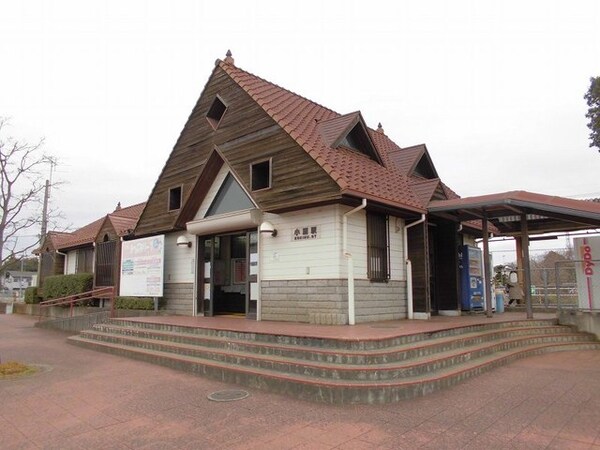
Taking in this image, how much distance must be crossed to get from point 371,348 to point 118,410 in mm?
3603

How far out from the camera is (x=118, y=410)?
5848mm

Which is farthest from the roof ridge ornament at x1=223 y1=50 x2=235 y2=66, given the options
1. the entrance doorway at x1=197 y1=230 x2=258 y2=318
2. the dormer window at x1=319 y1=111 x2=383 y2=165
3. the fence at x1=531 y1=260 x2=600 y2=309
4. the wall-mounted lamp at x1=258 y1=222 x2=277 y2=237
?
the fence at x1=531 y1=260 x2=600 y2=309

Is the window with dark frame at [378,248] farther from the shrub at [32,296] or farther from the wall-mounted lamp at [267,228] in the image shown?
the shrub at [32,296]

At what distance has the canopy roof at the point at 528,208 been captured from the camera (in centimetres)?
959

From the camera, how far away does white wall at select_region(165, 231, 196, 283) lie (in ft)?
45.5

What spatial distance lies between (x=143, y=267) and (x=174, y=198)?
2462 millimetres

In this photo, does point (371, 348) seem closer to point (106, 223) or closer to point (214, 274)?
point (214, 274)

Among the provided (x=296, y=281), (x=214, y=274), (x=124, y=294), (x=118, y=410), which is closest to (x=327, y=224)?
(x=296, y=281)

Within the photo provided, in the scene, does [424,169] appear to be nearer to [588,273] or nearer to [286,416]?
[588,273]

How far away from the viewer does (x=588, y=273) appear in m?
11.2

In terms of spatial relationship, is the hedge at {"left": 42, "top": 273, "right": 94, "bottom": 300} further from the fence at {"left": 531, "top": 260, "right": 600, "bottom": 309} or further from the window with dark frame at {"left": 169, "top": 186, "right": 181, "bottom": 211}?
the fence at {"left": 531, "top": 260, "right": 600, "bottom": 309}

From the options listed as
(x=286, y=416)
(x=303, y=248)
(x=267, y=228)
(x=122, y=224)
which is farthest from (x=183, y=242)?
(x=286, y=416)

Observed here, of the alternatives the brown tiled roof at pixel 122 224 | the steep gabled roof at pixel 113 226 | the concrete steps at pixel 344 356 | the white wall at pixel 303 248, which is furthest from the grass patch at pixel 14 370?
the brown tiled roof at pixel 122 224

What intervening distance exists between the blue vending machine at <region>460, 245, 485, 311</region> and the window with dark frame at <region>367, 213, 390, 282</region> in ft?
12.1
